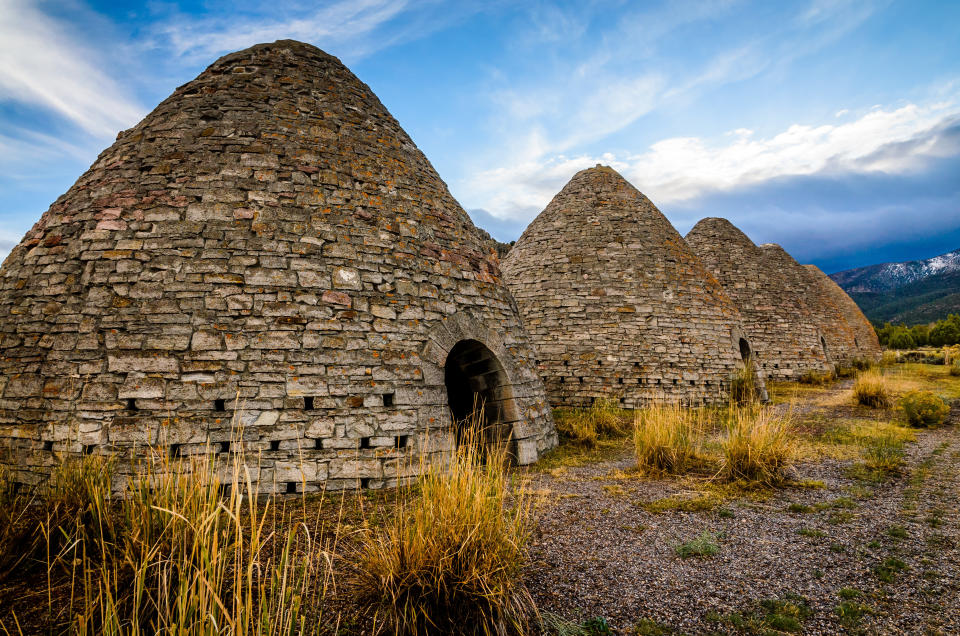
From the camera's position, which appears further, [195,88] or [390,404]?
[195,88]

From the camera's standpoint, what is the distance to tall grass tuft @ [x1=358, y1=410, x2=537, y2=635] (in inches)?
104

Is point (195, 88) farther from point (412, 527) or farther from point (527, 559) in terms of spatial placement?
point (527, 559)

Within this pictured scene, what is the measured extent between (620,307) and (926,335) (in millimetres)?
40475

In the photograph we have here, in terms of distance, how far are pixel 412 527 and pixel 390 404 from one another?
2504 millimetres

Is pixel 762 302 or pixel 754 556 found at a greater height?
pixel 762 302

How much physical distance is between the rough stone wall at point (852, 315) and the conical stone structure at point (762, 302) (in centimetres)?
678

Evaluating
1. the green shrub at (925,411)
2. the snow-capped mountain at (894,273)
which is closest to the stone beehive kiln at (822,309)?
the green shrub at (925,411)

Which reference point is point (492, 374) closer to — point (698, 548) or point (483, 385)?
point (483, 385)

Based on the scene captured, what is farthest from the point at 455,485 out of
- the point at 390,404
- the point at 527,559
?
the point at 390,404

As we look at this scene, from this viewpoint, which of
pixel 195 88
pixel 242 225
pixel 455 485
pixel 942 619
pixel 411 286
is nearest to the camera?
pixel 942 619

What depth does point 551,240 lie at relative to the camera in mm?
12078

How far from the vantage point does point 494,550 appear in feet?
9.20

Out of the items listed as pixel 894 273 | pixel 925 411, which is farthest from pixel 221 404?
pixel 894 273

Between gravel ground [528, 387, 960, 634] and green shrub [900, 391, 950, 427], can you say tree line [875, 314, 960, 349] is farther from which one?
gravel ground [528, 387, 960, 634]
